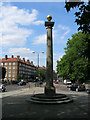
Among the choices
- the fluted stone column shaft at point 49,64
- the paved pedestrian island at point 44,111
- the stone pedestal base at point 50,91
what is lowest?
the paved pedestrian island at point 44,111

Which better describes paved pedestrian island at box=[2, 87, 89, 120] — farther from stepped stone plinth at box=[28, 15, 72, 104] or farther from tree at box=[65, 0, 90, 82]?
tree at box=[65, 0, 90, 82]

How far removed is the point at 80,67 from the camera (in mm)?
36844

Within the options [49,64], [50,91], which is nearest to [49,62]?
[49,64]

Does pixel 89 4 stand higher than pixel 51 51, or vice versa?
pixel 89 4

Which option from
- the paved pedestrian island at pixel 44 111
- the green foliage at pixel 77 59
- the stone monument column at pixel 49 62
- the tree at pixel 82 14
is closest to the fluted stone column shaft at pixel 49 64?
the stone monument column at pixel 49 62

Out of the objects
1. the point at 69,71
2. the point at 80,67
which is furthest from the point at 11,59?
the point at 80,67

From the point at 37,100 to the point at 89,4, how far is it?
850 centimetres

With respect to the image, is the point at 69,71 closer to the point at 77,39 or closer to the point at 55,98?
the point at 77,39

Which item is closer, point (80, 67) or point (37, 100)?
point (37, 100)

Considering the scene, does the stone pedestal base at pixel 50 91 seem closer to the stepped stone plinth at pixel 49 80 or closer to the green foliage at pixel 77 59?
the stepped stone plinth at pixel 49 80

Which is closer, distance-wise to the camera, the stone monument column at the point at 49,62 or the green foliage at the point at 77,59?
the stone monument column at the point at 49,62

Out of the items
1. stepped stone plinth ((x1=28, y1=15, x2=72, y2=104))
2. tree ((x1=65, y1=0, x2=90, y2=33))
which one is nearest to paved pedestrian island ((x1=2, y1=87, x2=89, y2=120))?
stepped stone plinth ((x1=28, y1=15, x2=72, y2=104))

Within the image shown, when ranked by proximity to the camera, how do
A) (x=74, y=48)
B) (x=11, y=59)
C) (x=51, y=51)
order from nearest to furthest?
(x=51, y=51) → (x=74, y=48) → (x=11, y=59)

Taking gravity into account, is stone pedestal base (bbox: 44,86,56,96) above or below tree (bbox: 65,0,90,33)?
below
